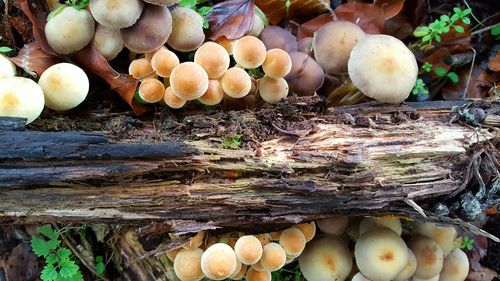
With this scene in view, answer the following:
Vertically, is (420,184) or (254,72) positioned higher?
(254,72)

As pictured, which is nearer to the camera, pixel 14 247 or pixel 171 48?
pixel 171 48

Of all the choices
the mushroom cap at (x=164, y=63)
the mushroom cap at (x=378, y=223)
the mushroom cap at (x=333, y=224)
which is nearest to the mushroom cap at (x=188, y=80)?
the mushroom cap at (x=164, y=63)

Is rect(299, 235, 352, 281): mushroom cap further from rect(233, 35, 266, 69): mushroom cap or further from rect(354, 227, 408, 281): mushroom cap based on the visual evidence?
rect(233, 35, 266, 69): mushroom cap

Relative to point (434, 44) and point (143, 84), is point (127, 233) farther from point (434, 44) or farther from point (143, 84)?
point (434, 44)

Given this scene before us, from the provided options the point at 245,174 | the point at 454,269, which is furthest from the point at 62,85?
the point at 454,269

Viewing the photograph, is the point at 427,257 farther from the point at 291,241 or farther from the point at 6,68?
the point at 6,68

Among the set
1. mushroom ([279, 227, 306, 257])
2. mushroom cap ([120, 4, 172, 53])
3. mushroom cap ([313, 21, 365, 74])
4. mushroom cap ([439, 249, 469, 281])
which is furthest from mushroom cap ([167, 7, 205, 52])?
mushroom cap ([439, 249, 469, 281])

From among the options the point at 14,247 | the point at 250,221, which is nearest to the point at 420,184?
the point at 250,221
